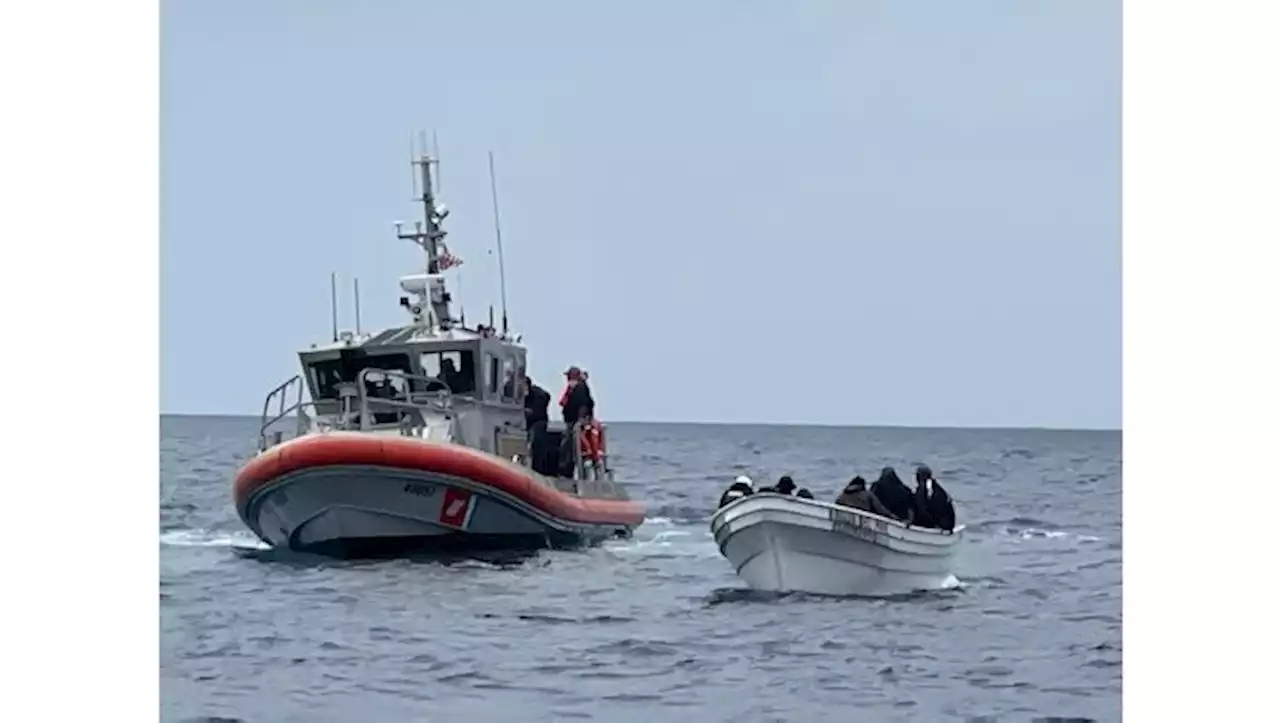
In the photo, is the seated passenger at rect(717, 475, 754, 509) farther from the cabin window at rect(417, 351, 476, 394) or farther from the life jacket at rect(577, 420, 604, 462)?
the cabin window at rect(417, 351, 476, 394)

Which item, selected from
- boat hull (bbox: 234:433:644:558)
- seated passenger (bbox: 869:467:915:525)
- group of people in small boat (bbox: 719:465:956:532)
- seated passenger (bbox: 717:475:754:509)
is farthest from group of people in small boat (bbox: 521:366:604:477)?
seated passenger (bbox: 869:467:915:525)

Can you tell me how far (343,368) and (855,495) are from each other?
2256 mm

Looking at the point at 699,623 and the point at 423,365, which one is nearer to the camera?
the point at 699,623

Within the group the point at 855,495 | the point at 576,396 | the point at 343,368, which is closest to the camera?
the point at 855,495

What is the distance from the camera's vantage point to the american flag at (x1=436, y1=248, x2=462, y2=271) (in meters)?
7.91

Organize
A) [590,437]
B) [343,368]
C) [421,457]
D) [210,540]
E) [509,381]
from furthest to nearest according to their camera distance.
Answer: [343,368], [509,381], [421,457], [590,437], [210,540]

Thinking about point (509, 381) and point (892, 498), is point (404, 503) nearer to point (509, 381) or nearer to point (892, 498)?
point (509, 381)

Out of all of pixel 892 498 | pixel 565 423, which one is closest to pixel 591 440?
pixel 565 423

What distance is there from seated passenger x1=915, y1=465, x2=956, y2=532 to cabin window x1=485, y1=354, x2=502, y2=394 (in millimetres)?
1931

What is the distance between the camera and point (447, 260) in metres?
7.95
